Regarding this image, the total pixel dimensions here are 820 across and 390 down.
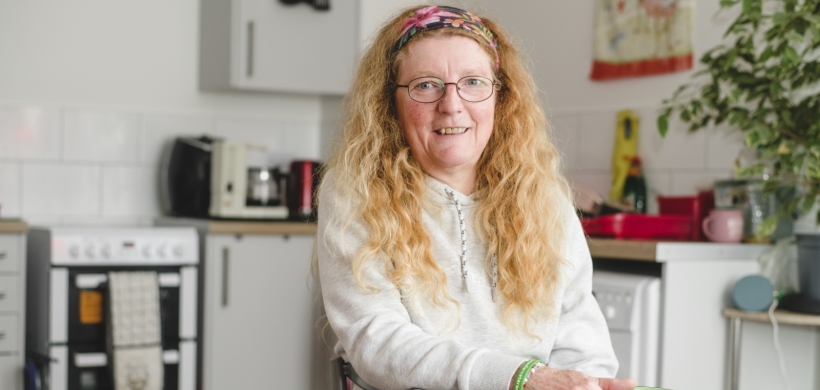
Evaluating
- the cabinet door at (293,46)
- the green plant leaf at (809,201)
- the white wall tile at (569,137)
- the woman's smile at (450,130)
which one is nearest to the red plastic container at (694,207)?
the green plant leaf at (809,201)

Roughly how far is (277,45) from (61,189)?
1.05m

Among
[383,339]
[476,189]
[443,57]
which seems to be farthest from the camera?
[476,189]

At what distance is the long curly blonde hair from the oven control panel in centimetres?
165

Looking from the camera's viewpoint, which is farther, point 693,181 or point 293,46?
point 293,46

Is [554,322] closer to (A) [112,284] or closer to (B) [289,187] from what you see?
(A) [112,284]

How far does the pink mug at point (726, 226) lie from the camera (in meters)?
2.38

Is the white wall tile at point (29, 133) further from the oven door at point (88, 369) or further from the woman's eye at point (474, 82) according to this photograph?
the woman's eye at point (474, 82)

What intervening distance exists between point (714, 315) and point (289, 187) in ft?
6.36

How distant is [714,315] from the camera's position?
7.50ft

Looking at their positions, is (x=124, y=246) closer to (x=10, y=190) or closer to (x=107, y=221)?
(x=107, y=221)

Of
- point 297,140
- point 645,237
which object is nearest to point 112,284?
point 297,140

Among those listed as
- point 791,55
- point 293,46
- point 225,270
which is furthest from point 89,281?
point 791,55

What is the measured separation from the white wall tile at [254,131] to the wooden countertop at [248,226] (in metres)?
0.57

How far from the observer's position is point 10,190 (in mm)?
3373
